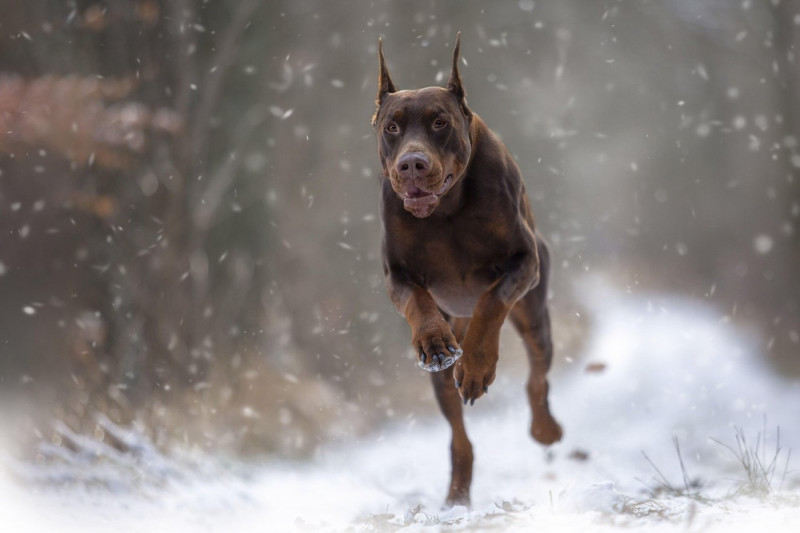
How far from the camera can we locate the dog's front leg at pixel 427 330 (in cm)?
295

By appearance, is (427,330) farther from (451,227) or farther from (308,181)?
(308,181)

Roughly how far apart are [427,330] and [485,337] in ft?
0.92

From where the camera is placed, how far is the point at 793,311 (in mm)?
8070

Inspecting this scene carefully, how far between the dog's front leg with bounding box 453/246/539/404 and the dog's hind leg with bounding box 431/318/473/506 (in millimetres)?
1001

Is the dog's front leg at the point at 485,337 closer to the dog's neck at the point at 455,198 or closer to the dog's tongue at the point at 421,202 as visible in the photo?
the dog's neck at the point at 455,198

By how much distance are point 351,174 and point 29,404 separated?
377 cm

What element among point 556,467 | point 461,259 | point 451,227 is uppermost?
point 451,227

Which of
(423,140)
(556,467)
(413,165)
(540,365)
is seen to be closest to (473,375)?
(413,165)

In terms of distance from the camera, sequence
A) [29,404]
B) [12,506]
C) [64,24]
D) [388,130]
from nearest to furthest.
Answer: [388,130], [12,506], [29,404], [64,24]

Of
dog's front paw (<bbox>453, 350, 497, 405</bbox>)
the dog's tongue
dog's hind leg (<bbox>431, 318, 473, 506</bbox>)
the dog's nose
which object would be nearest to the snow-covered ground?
dog's hind leg (<bbox>431, 318, 473, 506</bbox>)

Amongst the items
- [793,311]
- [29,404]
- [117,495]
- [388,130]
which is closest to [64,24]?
[29,404]

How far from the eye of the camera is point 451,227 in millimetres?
3586

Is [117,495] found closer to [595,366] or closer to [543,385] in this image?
[543,385]

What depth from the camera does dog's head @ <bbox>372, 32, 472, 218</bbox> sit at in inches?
120
